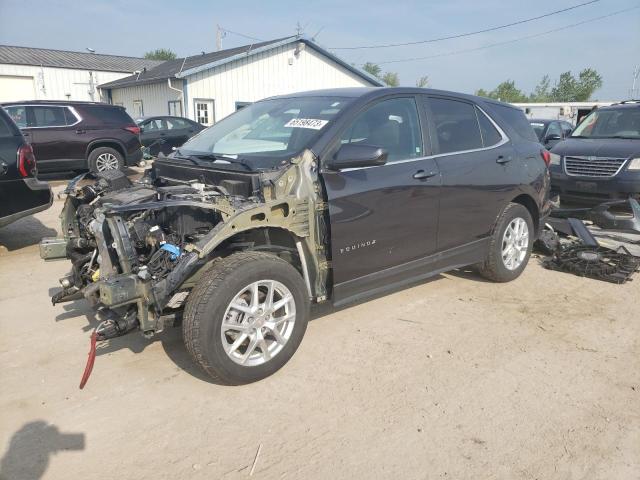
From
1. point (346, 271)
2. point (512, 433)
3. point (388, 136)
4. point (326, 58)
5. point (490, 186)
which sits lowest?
point (512, 433)

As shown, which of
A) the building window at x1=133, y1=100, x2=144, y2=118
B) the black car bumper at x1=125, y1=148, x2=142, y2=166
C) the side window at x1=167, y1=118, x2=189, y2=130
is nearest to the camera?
the black car bumper at x1=125, y1=148, x2=142, y2=166

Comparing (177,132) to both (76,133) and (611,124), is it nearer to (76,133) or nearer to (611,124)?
(76,133)

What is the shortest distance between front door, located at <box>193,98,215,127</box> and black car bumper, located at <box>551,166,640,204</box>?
16200 mm

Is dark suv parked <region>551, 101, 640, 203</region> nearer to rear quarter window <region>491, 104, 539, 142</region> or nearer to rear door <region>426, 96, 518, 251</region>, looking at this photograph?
rear quarter window <region>491, 104, 539, 142</region>

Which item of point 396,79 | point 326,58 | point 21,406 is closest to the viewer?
point 21,406

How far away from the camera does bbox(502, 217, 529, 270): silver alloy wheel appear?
5.00m

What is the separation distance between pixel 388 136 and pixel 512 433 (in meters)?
2.26

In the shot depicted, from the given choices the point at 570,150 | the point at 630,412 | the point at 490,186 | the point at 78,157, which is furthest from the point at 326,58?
the point at 630,412

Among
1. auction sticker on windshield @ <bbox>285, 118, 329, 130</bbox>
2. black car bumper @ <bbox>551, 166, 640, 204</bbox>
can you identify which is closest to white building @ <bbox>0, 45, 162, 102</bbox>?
black car bumper @ <bbox>551, 166, 640, 204</bbox>

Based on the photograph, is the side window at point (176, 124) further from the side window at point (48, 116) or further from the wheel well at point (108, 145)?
the side window at point (48, 116)

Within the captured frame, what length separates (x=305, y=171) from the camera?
336cm

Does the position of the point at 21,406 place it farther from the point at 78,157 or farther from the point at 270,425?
the point at 78,157

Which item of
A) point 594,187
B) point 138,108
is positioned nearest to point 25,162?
point 594,187

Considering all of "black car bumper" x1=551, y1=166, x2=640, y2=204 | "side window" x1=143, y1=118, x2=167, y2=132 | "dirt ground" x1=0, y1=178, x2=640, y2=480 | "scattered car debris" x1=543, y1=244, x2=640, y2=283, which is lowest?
"dirt ground" x1=0, y1=178, x2=640, y2=480
